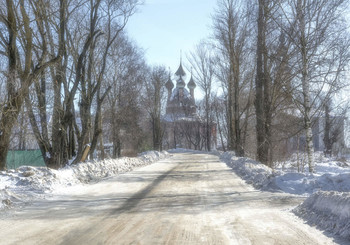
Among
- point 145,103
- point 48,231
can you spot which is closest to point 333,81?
point 48,231

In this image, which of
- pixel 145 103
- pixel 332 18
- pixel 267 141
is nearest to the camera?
pixel 332 18

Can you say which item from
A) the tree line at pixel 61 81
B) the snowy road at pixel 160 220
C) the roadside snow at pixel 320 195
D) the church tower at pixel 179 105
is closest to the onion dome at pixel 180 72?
the church tower at pixel 179 105

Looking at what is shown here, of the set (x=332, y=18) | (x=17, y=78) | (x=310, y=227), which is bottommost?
(x=310, y=227)

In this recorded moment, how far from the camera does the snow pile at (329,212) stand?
563 centimetres

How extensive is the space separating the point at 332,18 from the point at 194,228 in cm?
1369

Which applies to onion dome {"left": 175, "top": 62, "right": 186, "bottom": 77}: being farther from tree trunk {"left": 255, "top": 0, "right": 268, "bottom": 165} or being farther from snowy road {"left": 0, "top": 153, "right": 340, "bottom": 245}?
snowy road {"left": 0, "top": 153, "right": 340, "bottom": 245}

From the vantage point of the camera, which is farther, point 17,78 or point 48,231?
point 17,78

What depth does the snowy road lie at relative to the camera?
5.46 m

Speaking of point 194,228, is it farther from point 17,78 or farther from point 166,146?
point 166,146

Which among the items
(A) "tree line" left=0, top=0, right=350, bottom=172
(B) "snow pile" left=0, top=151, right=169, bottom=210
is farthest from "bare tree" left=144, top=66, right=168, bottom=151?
(B) "snow pile" left=0, top=151, right=169, bottom=210

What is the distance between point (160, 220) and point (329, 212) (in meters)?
2.91

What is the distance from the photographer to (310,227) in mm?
6105

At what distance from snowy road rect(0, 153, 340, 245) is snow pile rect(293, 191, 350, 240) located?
0.24 metres

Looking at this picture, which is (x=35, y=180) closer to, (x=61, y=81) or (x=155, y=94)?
(x=61, y=81)
